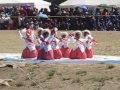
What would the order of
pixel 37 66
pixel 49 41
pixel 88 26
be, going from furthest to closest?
pixel 88 26, pixel 49 41, pixel 37 66

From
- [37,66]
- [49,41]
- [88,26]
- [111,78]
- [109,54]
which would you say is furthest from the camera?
[88,26]

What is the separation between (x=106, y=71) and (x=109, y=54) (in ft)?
16.2

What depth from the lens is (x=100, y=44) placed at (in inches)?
1001

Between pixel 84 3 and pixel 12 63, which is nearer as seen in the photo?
pixel 12 63

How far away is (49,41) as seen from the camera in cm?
1758

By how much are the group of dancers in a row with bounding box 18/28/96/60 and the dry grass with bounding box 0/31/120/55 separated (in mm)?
2533

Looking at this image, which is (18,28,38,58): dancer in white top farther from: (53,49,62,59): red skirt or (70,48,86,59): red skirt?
(70,48,86,59): red skirt

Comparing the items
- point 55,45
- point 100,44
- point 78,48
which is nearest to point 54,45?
point 55,45

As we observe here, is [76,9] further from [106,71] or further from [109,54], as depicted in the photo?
[106,71]

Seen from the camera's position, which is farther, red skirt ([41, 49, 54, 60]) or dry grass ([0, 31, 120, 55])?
dry grass ([0, 31, 120, 55])

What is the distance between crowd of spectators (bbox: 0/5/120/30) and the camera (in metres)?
34.9

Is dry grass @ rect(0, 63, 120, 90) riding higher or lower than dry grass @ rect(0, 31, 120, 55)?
higher

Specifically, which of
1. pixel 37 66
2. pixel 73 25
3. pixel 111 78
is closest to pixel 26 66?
pixel 37 66

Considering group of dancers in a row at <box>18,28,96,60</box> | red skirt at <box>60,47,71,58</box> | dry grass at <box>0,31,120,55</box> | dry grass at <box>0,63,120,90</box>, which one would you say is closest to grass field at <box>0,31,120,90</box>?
dry grass at <box>0,63,120,90</box>
